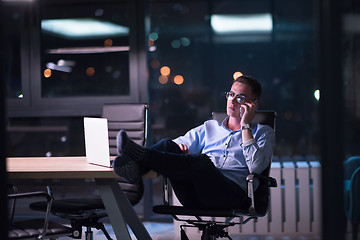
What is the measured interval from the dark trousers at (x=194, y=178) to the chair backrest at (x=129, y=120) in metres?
0.79

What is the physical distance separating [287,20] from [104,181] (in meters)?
5.21

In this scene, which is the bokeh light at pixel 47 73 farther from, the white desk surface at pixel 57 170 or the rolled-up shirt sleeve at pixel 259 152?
the rolled-up shirt sleeve at pixel 259 152

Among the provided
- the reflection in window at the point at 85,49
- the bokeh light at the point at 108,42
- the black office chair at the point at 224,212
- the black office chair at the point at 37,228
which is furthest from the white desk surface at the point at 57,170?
the bokeh light at the point at 108,42

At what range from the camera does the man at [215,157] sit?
2.64 meters

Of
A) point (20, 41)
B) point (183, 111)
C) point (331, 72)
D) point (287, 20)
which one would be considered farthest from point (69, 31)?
point (331, 72)

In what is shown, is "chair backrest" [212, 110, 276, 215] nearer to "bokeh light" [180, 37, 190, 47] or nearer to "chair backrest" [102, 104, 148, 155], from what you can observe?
"chair backrest" [102, 104, 148, 155]

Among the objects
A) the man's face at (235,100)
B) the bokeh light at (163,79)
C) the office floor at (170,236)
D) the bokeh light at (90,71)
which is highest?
the bokeh light at (90,71)

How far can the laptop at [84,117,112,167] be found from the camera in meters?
2.85

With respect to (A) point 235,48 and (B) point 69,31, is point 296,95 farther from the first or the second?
(B) point 69,31

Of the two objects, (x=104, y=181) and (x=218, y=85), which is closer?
(x=104, y=181)

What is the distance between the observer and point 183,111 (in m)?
8.20

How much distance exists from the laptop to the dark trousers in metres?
0.27

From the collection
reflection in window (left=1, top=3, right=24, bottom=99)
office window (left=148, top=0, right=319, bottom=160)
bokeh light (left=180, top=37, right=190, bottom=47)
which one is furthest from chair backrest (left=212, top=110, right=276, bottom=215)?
bokeh light (left=180, top=37, right=190, bottom=47)

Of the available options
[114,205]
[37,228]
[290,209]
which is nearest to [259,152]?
[114,205]
